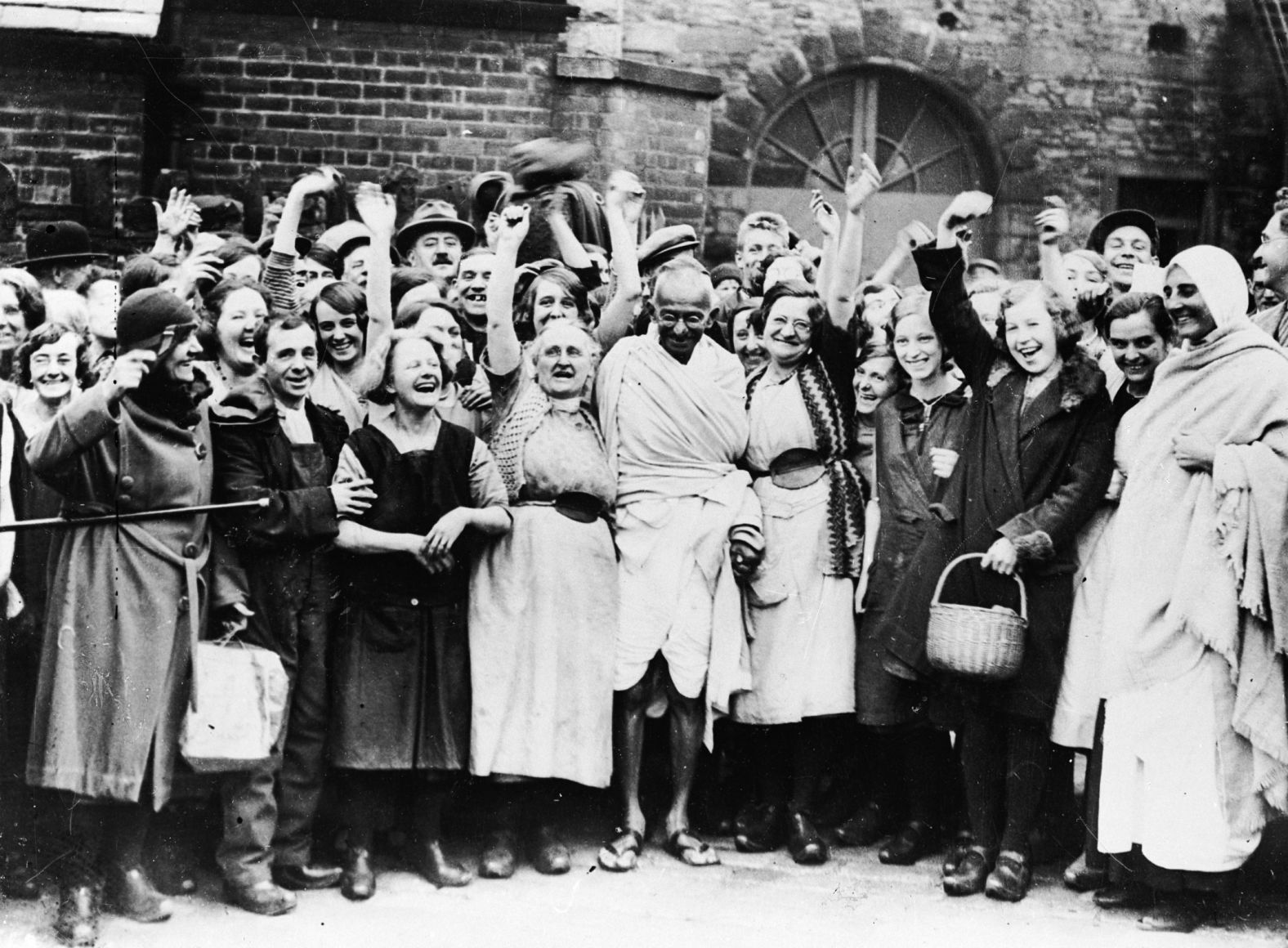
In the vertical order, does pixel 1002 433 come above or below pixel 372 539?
above

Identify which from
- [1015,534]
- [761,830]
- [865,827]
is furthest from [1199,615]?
[761,830]

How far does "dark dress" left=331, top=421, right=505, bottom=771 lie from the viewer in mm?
5203

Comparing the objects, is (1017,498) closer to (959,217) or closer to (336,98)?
(959,217)

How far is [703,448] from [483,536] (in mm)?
936

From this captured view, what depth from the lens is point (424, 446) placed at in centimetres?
535

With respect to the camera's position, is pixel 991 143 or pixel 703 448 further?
pixel 991 143

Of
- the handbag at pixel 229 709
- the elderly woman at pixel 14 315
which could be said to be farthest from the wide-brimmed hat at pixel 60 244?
the handbag at pixel 229 709

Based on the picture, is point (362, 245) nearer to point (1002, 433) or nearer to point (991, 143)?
point (1002, 433)

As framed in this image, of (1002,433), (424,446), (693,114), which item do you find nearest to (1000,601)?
(1002,433)

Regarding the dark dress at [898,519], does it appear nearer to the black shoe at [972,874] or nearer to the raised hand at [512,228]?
the black shoe at [972,874]

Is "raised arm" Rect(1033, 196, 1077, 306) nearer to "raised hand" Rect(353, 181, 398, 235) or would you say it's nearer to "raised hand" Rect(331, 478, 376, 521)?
"raised hand" Rect(353, 181, 398, 235)

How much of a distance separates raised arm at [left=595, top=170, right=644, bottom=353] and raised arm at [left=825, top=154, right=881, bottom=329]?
2.53ft

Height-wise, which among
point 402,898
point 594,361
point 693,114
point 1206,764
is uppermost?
point 693,114

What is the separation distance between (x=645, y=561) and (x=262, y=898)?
5.94 ft
